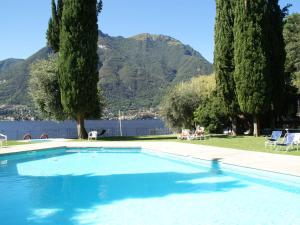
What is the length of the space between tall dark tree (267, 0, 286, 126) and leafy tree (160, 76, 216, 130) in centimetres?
622

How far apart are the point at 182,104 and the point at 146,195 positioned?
21.9 metres

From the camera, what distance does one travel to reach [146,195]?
1031cm

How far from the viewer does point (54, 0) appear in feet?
87.8

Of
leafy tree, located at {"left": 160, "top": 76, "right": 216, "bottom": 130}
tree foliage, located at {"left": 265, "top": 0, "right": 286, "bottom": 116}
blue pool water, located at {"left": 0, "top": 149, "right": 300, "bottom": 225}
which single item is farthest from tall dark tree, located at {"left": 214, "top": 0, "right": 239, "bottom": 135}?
blue pool water, located at {"left": 0, "top": 149, "right": 300, "bottom": 225}

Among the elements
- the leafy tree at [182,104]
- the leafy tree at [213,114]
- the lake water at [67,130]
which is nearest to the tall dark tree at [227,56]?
the leafy tree at [213,114]

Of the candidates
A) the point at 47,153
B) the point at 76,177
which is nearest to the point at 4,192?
the point at 76,177

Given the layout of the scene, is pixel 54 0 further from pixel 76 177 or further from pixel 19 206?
pixel 19 206

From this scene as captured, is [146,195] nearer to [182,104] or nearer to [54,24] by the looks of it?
[54,24]

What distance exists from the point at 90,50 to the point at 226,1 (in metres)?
9.84

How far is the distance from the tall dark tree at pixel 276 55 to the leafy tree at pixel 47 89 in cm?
1467

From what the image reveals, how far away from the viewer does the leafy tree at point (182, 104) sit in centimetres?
3189

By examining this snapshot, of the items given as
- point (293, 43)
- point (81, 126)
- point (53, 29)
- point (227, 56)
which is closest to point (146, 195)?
point (81, 126)

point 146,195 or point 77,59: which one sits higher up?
point 77,59

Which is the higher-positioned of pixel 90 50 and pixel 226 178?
pixel 90 50
